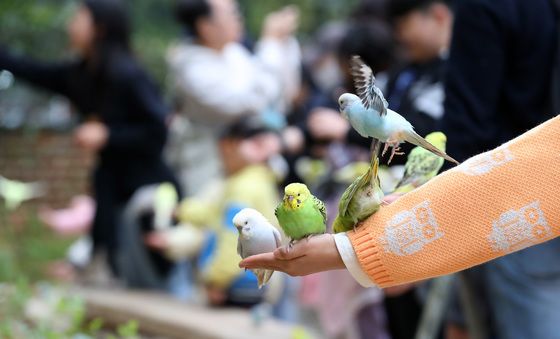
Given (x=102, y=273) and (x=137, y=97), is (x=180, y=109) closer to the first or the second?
(x=137, y=97)

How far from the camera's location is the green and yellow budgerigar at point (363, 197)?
1.50m

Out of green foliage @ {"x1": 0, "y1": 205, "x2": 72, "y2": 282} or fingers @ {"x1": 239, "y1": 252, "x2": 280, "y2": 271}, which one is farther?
green foliage @ {"x1": 0, "y1": 205, "x2": 72, "y2": 282}

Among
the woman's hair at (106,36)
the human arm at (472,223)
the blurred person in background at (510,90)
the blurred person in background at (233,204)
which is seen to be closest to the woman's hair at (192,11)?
the woman's hair at (106,36)

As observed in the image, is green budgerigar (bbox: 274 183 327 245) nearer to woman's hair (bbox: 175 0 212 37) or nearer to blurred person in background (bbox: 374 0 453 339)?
blurred person in background (bbox: 374 0 453 339)

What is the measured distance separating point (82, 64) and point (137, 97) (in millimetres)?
454

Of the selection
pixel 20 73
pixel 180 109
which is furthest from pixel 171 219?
pixel 20 73

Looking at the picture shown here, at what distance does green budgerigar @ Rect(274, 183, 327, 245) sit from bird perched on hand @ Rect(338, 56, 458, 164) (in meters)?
0.15

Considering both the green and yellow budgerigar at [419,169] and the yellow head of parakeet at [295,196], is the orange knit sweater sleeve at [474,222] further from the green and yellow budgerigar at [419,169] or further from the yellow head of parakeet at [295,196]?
the green and yellow budgerigar at [419,169]

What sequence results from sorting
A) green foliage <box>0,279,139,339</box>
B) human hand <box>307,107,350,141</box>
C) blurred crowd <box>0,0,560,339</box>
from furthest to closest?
human hand <box>307,107,350,141</box>
blurred crowd <box>0,0,560,339</box>
green foliage <box>0,279,139,339</box>

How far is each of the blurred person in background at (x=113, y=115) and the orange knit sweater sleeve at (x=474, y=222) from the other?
3.05 m

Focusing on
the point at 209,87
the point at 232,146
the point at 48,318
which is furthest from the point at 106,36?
the point at 48,318

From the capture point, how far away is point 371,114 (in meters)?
1.42

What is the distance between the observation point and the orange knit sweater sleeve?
4.91 ft

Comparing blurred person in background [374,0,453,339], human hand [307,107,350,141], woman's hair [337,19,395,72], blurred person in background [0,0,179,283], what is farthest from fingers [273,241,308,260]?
blurred person in background [0,0,179,283]
